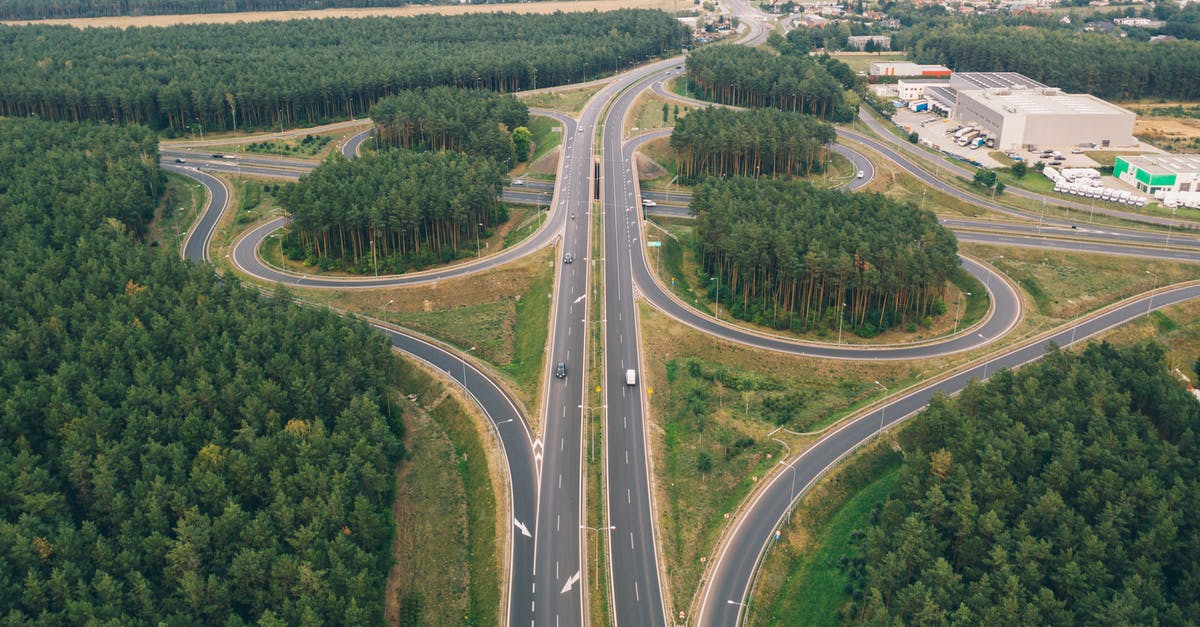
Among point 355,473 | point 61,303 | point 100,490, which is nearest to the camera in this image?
point 100,490

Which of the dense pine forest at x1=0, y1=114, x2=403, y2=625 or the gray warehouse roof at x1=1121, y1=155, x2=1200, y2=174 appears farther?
the gray warehouse roof at x1=1121, y1=155, x2=1200, y2=174

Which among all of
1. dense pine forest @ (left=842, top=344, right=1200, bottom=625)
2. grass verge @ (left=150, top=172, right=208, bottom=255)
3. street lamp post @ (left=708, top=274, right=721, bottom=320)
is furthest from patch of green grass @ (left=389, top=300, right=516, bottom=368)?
dense pine forest @ (left=842, top=344, right=1200, bottom=625)

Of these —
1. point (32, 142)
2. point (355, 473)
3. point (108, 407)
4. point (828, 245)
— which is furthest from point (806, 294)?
point (32, 142)

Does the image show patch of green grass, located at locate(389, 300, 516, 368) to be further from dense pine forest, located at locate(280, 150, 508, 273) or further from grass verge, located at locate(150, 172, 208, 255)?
grass verge, located at locate(150, 172, 208, 255)

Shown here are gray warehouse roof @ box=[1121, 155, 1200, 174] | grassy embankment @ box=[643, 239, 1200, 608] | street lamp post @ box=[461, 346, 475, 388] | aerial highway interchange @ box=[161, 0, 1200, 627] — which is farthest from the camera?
gray warehouse roof @ box=[1121, 155, 1200, 174]

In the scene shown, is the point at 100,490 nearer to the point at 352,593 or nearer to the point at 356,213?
the point at 352,593

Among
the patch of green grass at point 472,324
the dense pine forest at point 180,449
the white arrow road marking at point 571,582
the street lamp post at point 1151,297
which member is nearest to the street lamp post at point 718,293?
the patch of green grass at point 472,324
